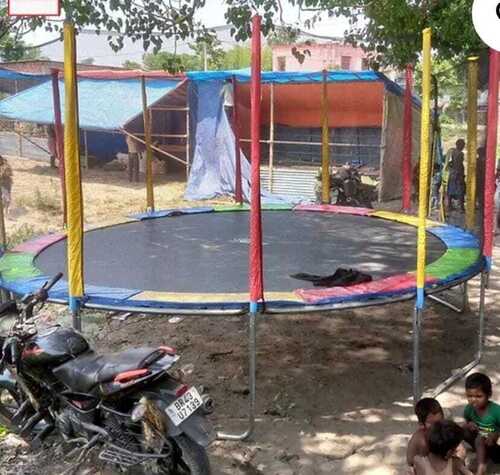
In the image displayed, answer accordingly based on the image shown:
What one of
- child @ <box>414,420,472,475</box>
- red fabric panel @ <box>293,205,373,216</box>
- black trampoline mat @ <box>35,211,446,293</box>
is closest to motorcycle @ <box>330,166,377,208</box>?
red fabric panel @ <box>293,205,373,216</box>

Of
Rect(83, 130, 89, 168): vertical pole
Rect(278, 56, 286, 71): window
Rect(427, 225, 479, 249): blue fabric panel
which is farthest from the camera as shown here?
Rect(278, 56, 286, 71): window

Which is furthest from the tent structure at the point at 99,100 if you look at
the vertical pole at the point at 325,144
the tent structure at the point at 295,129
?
the vertical pole at the point at 325,144

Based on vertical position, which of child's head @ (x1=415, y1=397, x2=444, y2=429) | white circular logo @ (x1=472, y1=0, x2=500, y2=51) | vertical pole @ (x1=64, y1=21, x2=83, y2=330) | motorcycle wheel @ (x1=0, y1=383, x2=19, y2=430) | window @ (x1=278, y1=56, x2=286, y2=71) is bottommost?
motorcycle wheel @ (x1=0, y1=383, x2=19, y2=430)

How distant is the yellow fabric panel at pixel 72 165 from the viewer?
8.58 feet

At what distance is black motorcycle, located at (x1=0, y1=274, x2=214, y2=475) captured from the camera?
2.31m

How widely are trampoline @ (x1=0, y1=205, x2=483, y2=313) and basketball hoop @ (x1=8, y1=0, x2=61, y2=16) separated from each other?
1.35 meters

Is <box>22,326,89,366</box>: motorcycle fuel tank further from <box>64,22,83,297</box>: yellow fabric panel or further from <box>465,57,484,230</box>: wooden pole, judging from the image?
<box>465,57,484,230</box>: wooden pole

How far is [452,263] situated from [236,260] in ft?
4.23

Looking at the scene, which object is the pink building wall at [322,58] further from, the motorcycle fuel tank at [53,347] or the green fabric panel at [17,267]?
the motorcycle fuel tank at [53,347]

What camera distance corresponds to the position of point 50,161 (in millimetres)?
12805

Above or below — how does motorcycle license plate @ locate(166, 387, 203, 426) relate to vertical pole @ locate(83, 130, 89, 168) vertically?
below

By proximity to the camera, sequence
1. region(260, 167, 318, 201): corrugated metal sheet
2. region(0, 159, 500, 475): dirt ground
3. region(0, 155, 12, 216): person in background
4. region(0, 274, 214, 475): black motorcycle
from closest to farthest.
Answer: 1. region(0, 274, 214, 475): black motorcycle
2. region(0, 159, 500, 475): dirt ground
3. region(0, 155, 12, 216): person in background
4. region(260, 167, 318, 201): corrugated metal sheet

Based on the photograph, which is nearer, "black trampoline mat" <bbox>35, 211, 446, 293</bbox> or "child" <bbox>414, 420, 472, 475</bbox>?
"child" <bbox>414, 420, 472, 475</bbox>

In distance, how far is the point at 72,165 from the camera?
Result: 273 centimetres
